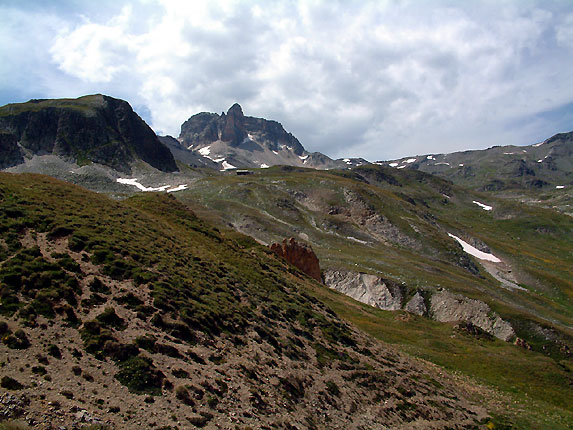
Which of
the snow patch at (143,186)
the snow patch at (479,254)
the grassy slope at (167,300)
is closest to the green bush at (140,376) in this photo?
the grassy slope at (167,300)

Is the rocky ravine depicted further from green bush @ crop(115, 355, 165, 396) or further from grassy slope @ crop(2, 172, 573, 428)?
green bush @ crop(115, 355, 165, 396)

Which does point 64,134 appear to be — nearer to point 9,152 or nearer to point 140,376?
point 9,152

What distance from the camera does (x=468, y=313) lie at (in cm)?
7062

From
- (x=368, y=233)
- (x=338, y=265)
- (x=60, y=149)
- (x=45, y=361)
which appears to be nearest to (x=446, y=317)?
(x=338, y=265)

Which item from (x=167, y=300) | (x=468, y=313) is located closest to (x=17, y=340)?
(x=167, y=300)

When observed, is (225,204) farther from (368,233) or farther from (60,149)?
(60,149)

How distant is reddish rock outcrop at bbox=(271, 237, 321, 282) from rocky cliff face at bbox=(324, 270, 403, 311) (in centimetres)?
931

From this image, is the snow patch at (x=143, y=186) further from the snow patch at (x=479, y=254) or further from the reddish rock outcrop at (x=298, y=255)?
the snow patch at (x=479, y=254)

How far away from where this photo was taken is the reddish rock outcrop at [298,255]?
220 feet

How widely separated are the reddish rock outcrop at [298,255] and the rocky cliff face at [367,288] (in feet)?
30.5

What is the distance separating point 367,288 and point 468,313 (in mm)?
19504

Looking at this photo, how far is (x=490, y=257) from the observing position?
154875 millimetres

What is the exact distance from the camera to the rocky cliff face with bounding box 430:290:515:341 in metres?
66.2

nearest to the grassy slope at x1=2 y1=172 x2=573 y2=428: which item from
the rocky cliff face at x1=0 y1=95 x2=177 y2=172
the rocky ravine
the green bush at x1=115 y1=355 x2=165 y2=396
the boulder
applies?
the green bush at x1=115 y1=355 x2=165 y2=396
